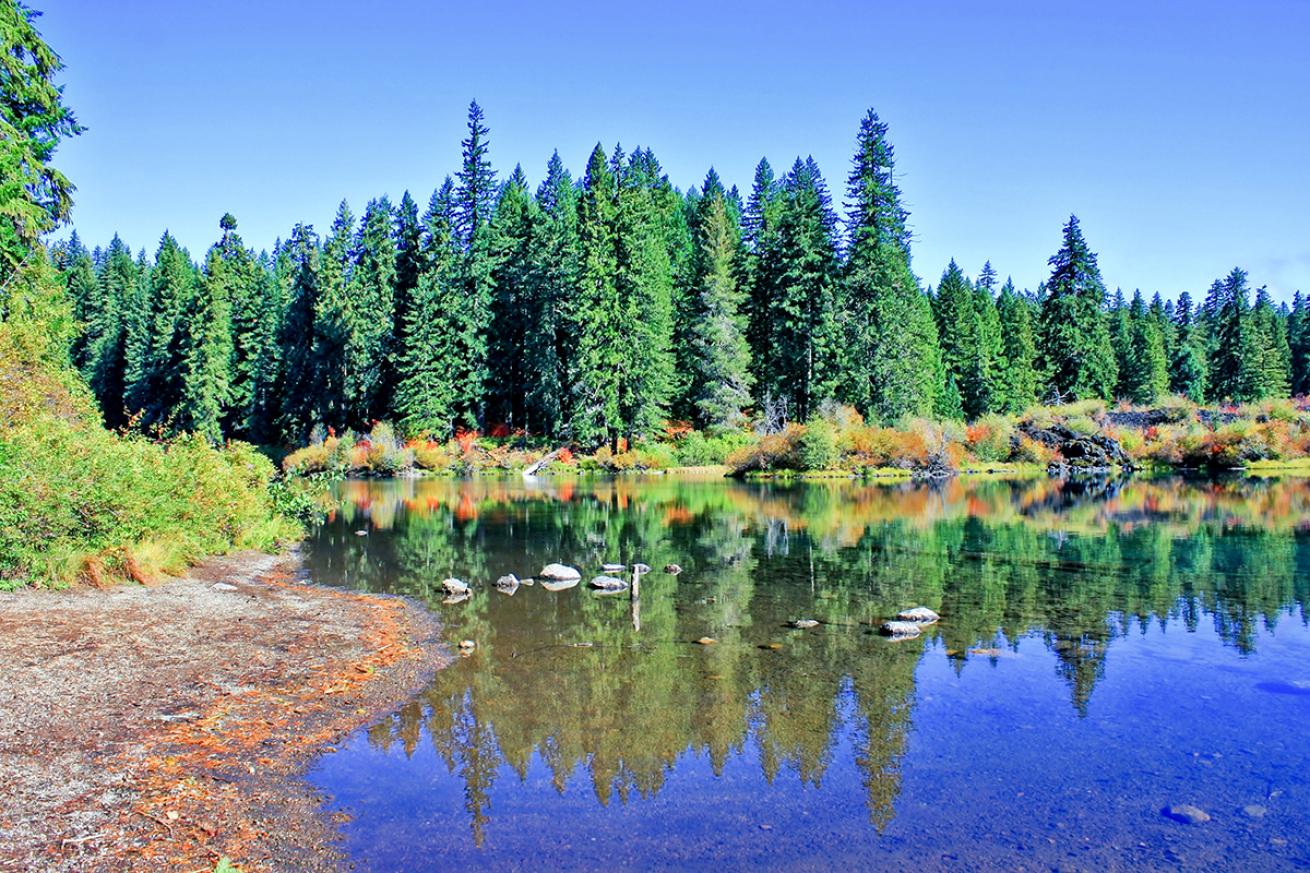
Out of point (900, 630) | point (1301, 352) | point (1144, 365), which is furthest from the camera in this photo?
point (1301, 352)

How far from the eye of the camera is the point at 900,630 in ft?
42.9

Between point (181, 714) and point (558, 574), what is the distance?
32.0 ft

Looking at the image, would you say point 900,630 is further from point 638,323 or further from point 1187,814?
point 638,323

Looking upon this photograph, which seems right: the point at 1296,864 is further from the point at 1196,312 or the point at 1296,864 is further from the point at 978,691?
the point at 1196,312

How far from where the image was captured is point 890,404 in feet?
182

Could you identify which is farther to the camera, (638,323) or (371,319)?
(371,319)

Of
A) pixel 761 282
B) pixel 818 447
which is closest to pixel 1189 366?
pixel 761 282

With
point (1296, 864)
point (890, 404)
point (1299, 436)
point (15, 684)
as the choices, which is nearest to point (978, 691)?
point (1296, 864)

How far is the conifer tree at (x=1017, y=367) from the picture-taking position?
239 ft

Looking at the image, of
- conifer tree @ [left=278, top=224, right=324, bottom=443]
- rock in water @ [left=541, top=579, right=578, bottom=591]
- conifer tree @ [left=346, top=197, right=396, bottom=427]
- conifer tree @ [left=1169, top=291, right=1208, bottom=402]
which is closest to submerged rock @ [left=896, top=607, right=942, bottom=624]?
rock in water @ [left=541, top=579, right=578, bottom=591]

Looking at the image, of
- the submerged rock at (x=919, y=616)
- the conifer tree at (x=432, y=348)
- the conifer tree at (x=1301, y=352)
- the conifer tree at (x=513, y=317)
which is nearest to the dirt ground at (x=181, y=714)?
the submerged rock at (x=919, y=616)

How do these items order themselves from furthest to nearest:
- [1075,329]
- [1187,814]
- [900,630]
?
1. [1075,329]
2. [900,630]
3. [1187,814]

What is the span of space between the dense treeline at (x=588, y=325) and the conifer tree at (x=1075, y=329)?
166 mm

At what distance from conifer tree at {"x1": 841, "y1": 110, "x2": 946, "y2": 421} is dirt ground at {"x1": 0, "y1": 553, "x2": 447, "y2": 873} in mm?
46157
